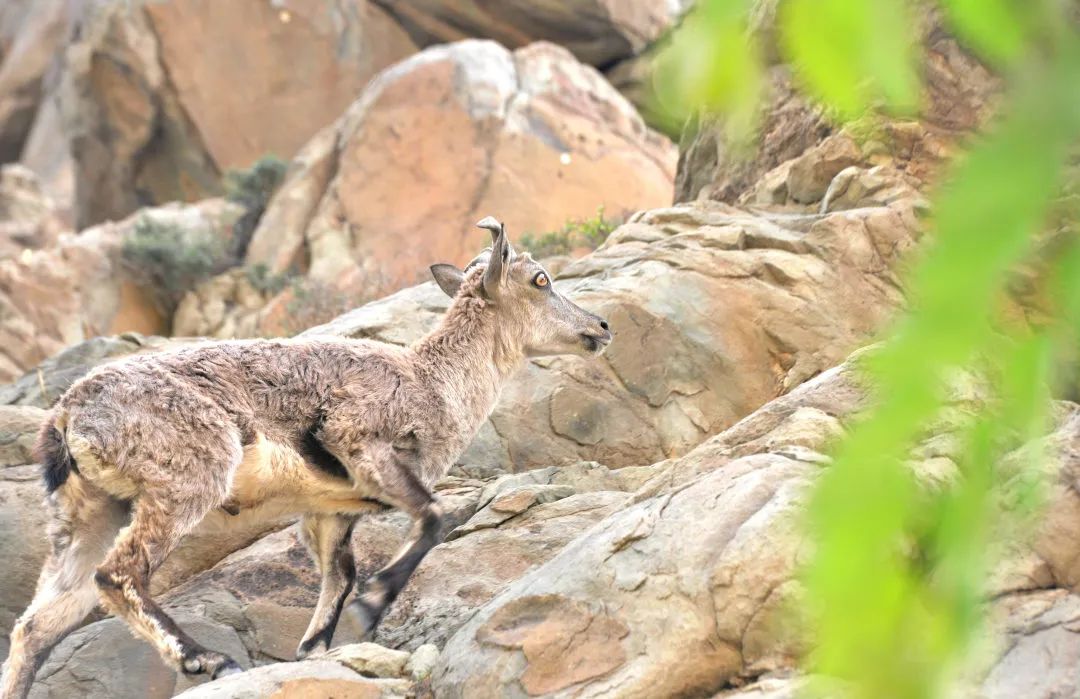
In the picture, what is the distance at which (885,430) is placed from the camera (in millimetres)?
1524

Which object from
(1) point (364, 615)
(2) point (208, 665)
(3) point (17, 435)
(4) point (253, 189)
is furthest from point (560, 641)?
(4) point (253, 189)

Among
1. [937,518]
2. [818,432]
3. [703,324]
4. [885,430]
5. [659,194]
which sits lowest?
[659,194]

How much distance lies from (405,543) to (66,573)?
81.5 inches

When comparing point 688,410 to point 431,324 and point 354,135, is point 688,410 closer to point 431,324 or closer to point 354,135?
point 431,324

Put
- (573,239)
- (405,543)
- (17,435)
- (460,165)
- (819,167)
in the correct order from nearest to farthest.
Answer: (405,543) → (17,435) → (819,167) → (573,239) → (460,165)

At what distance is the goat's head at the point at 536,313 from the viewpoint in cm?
1014

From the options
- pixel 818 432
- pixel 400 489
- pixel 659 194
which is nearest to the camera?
pixel 818 432

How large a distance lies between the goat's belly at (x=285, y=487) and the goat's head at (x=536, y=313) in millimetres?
2108

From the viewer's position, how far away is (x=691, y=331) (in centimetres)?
1165

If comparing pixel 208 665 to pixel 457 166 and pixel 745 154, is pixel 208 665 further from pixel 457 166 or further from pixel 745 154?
pixel 457 166

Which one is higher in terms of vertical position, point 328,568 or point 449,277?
point 449,277

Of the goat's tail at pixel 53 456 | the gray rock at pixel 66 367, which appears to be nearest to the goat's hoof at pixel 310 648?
the goat's tail at pixel 53 456

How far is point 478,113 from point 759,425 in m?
15.8

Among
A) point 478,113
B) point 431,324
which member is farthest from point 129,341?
point 478,113
